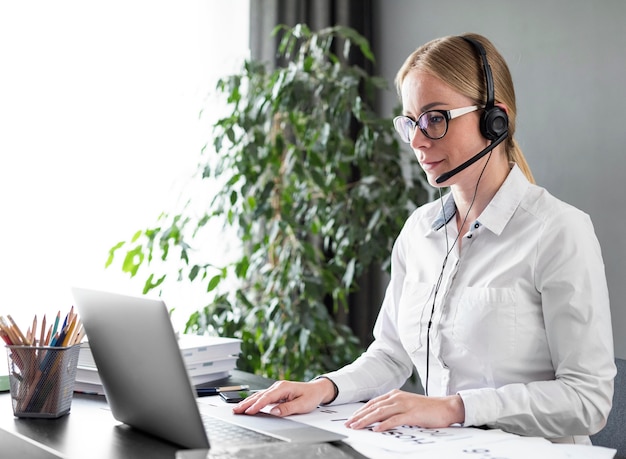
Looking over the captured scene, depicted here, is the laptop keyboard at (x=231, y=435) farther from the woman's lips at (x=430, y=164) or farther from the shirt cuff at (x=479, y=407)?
the woman's lips at (x=430, y=164)

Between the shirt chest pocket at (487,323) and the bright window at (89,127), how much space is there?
4.63 feet

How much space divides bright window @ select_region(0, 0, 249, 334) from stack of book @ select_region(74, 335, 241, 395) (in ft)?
3.39

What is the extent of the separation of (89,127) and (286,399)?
5.21ft

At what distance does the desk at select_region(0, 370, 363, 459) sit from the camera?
3.44 feet

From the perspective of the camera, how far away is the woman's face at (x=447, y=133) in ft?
4.78

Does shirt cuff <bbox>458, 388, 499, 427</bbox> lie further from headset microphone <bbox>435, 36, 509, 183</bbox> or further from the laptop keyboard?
headset microphone <bbox>435, 36, 509, 183</bbox>

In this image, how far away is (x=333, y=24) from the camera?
3152 millimetres

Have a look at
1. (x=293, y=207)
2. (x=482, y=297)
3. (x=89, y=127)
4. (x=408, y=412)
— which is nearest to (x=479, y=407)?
(x=408, y=412)

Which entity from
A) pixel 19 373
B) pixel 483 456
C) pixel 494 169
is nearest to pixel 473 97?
pixel 494 169

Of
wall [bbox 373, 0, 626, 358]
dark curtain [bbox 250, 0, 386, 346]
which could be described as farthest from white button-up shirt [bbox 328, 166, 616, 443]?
dark curtain [bbox 250, 0, 386, 346]

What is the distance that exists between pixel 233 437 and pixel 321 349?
1.68 metres

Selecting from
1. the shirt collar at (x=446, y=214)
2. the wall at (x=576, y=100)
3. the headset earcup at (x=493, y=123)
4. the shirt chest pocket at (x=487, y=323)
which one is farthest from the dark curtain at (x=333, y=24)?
the shirt chest pocket at (x=487, y=323)

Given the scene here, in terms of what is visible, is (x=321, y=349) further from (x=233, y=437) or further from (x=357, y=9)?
(x=233, y=437)

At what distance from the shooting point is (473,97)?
1461 millimetres
